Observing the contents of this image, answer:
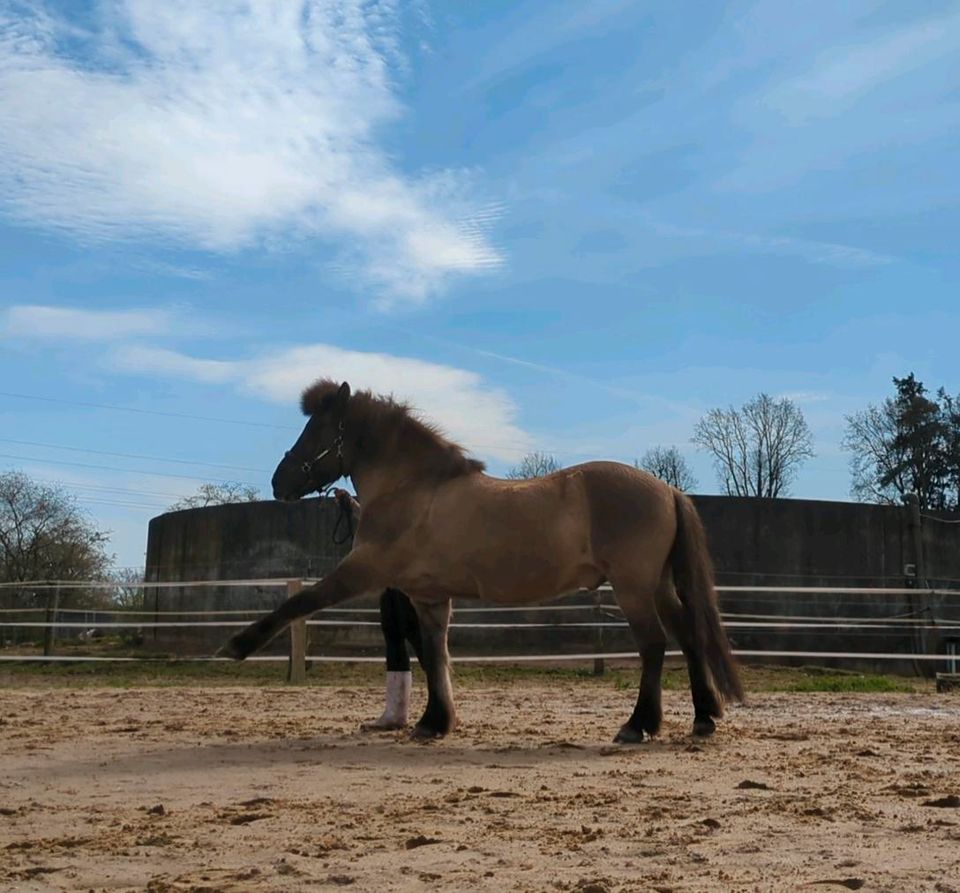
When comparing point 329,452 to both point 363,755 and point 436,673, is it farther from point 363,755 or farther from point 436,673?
point 363,755

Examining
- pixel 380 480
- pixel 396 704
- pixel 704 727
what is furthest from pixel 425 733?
pixel 704 727

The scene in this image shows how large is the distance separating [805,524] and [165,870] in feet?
60.7

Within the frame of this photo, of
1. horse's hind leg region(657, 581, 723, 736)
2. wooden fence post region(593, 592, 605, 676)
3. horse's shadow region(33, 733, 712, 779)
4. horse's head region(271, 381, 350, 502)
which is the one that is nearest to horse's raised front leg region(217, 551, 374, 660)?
horse's shadow region(33, 733, 712, 779)

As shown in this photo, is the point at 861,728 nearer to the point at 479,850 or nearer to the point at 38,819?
the point at 479,850

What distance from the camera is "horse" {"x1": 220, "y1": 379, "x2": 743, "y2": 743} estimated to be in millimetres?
6898

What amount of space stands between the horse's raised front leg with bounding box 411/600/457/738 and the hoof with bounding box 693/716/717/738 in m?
1.52

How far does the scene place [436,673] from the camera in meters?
7.30

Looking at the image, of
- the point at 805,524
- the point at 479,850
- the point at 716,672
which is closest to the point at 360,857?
the point at 479,850

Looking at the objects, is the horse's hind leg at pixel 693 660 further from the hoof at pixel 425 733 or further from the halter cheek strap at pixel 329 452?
the halter cheek strap at pixel 329 452

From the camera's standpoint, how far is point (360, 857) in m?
3.68

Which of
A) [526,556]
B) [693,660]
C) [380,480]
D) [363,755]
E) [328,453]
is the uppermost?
[328,453]

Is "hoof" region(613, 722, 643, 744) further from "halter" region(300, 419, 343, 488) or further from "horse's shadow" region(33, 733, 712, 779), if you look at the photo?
"halter" region(300, 419, 343, 488)

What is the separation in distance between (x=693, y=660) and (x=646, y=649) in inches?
13.4

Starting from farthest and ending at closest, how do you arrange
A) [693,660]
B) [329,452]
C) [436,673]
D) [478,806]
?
[329,452], [436,673], [693,660], [478,806]
